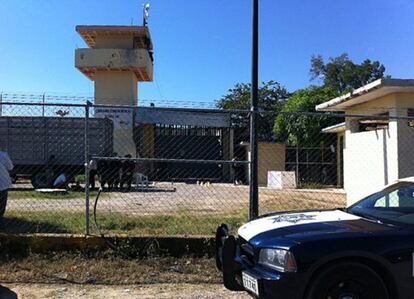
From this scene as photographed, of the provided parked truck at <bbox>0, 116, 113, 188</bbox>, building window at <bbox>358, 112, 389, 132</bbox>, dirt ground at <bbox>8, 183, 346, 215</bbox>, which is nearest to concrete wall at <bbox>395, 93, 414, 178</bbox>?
building window at <bbox>358, 112, 389, 132</bbox>

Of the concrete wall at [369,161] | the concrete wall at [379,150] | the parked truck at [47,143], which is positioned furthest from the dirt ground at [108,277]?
the parked truck at [47,143]

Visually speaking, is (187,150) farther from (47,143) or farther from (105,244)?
(105,244)

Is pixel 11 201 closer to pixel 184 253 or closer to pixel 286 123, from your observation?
pixel 184 253

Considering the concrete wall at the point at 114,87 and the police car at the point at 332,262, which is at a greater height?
the concrete wall at the point at 114,87

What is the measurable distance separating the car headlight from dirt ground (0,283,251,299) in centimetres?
150

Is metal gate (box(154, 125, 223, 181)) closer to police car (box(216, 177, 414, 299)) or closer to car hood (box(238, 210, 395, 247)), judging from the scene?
car hood (box(238, 210, 395, 247))

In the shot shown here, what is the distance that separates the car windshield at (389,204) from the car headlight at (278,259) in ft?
4.36

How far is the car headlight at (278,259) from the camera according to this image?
4.92 metres

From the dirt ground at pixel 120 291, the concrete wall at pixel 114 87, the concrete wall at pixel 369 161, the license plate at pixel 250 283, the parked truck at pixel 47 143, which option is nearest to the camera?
the license plate at pixel 250 283

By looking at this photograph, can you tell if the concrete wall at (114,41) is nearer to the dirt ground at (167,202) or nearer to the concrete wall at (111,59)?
the concrete wall at (111,59)

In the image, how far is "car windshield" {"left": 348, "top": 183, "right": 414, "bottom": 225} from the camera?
19.4ft

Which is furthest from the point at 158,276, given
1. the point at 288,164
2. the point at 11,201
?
the point at 288,164

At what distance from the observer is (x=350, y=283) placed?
16.3 feet

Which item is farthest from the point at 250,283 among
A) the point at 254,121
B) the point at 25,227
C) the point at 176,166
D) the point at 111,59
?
the point at 111,59
